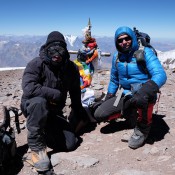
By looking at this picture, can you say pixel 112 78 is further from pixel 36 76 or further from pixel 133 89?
pixel 36 76

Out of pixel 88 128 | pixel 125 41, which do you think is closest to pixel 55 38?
pixel 125 41

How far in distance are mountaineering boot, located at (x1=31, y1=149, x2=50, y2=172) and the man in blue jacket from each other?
5.98 ft

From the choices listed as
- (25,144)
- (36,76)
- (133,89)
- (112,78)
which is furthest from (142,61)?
(25,144)

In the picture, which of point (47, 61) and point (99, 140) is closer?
point (47, 61)

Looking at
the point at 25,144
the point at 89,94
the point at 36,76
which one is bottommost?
the point at 25,144

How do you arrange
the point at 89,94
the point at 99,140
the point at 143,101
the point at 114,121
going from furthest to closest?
the point at 89,94, the point at 114,121, the point at 99,140, the point at 143,101

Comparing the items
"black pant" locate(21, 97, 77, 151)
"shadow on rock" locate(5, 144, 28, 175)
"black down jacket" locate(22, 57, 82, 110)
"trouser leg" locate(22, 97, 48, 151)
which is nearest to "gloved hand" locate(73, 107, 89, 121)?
"black pant" locate(21, 97, 77, 151)

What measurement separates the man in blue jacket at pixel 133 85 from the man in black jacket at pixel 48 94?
39.2 inches

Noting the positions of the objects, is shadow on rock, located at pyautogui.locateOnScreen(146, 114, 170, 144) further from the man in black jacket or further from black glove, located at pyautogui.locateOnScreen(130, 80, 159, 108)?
the man in black jacket

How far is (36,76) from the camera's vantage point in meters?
5.05

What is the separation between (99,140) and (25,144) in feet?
5.67

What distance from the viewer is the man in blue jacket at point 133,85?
5.09 m

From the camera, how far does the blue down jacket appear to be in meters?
5.25

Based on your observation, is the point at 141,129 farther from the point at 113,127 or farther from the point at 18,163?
the point at 18,163
